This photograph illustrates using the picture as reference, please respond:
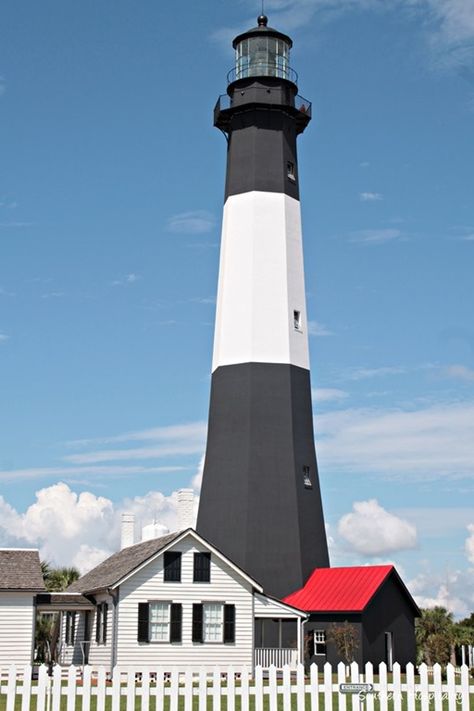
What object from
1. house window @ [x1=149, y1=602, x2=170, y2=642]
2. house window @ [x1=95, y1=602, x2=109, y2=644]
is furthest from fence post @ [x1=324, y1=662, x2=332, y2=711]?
house window @ [x1=95, y1=602, x2=109, y2=644]

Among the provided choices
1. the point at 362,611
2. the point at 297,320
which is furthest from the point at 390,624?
the point at 297,320

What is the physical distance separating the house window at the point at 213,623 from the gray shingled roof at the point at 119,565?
92.7 inches

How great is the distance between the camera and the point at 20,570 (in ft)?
110

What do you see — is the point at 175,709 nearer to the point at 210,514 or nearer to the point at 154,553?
the point at 154,553

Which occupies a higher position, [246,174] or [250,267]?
[246,174]

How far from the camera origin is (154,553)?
34375mm

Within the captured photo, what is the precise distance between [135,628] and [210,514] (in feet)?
25.5

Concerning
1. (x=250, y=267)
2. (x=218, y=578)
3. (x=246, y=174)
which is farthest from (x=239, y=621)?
(x=246, y=174)

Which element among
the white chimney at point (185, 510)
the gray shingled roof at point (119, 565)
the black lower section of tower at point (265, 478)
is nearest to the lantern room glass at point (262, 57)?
the black lower section of tower at point (265, 478)

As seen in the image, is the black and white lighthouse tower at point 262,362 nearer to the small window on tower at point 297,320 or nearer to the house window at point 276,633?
the small window on tower at point 297,320

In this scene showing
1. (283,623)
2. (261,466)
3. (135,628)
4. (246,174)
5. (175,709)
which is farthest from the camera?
(246,174)

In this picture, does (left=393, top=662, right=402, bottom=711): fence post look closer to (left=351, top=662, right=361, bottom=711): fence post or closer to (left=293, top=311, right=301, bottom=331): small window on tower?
(left=351, top=662, right=361, bottom=711): fence post

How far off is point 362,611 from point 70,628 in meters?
11.3

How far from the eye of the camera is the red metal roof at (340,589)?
37.7 m
